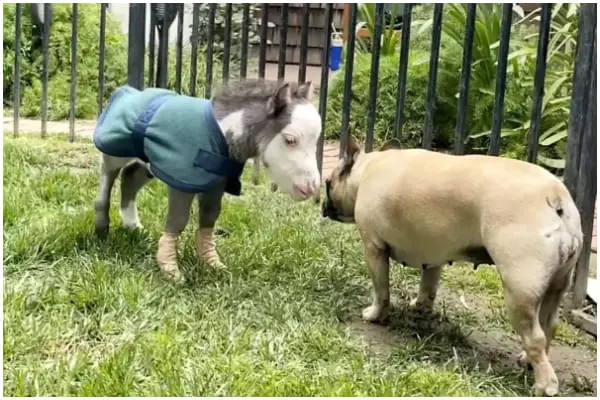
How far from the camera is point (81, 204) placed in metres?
5.11

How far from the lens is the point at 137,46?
20.3 ft

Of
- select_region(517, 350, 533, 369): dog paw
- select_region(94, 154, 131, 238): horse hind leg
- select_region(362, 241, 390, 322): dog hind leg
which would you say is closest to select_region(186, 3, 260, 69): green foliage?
select_region(94, 154, 131, 238): horse hind leg

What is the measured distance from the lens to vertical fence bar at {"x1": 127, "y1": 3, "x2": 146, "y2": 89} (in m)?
6.21

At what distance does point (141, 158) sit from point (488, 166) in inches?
65.0

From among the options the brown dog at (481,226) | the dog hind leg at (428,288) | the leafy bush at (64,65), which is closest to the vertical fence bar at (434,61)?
the brown dog at (481,226)

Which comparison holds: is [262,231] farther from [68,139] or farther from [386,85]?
[386,85]

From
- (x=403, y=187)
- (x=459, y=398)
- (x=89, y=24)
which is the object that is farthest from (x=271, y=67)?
(x=459, y=398)

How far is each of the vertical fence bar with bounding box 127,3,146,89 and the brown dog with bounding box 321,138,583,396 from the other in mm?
2790

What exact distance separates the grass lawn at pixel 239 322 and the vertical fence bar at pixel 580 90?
2.28 feet

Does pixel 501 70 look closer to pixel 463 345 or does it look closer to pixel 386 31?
pixel 463 345

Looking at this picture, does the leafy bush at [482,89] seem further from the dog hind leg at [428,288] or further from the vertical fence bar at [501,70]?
the dog hind leg at [428,288]

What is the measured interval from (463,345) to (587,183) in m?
1.04

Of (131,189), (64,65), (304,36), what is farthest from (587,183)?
(64,65)

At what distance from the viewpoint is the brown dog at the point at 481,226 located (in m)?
3.02
